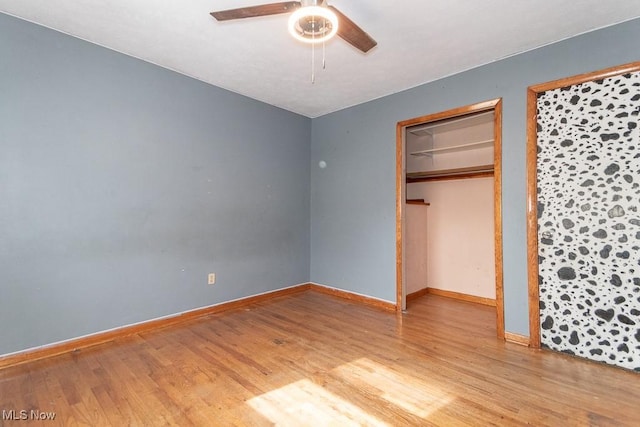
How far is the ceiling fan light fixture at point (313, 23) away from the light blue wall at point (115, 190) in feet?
6.49

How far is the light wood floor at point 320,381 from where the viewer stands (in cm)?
165

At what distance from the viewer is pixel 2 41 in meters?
2.16

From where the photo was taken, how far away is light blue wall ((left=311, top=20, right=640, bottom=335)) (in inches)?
95.1

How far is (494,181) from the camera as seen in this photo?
271 centimetres

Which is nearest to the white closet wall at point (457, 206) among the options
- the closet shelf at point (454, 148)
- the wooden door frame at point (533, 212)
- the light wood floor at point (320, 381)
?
the closet shelf at point (454, 148)


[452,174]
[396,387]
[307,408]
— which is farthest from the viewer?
[452,174]

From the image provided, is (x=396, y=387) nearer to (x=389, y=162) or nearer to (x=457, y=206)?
(x=389, y=162)

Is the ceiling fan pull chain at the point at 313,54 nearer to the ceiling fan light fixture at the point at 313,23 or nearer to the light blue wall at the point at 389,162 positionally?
the ceiling fan light fixture at the point at 313,23

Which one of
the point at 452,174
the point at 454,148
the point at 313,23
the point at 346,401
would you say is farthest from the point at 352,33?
the point at 452,174

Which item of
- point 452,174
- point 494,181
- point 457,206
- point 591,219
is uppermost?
point 452,174

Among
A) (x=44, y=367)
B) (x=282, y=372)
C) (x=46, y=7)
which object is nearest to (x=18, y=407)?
(x=44, y=367)

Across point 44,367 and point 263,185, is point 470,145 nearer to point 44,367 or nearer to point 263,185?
point 263,185

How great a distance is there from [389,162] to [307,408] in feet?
8.92

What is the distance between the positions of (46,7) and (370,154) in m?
3.20
